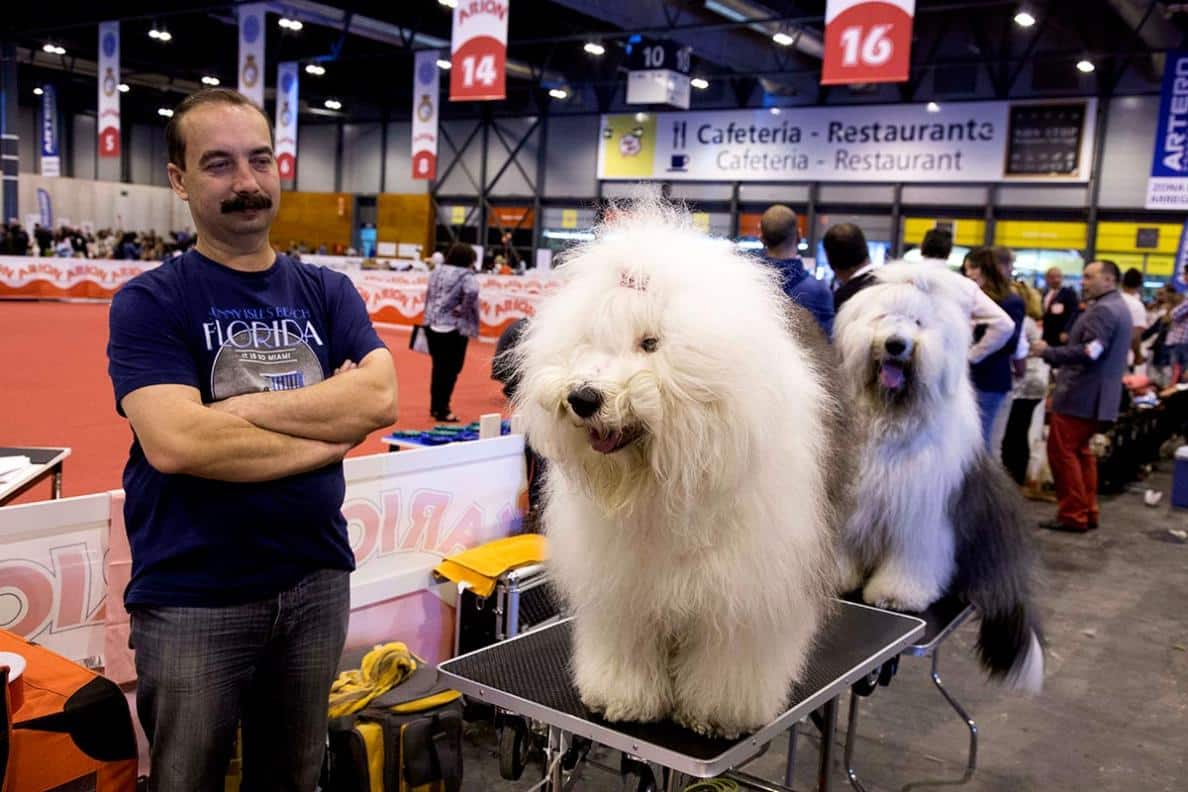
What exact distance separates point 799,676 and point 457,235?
23.8 metres

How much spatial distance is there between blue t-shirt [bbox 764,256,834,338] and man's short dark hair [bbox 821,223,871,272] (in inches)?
17.0

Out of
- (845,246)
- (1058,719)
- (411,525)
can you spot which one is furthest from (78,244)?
(1058,719)

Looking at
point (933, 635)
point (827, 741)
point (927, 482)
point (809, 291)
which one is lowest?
point (827, 741)

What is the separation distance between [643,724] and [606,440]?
0.71 m

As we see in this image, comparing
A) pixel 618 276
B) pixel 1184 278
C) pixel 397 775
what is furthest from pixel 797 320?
pixel 1184 278

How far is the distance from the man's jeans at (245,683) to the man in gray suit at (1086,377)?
18.3ft

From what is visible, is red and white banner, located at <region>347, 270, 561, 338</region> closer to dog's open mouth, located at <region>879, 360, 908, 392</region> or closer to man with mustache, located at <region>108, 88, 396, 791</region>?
dog's open mouth, located at <region>879, 360, 908, 392</region>

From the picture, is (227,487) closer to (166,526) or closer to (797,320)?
(166,526)

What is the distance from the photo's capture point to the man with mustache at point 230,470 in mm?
1672

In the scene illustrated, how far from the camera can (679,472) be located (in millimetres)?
1667

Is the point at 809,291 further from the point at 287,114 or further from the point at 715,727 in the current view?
the point at 287,114

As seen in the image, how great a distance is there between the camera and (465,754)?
3.37 m

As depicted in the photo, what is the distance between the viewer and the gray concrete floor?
11.0 ft

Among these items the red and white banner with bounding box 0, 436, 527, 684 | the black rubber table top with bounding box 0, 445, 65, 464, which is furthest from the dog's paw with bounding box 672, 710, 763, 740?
the black rubber table top with bounding box 0, 445, 65, 464
